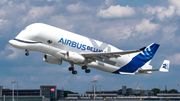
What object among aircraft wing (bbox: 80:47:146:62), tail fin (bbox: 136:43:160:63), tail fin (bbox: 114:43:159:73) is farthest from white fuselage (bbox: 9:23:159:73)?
tail fin (bbox: 136:43:160:63)

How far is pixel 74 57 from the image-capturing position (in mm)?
54188

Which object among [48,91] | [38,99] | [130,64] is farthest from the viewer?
[48,91]


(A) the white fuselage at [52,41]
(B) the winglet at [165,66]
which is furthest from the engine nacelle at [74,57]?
(B) the winglet at [165,66]

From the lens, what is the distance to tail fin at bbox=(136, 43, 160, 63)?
67.6 m

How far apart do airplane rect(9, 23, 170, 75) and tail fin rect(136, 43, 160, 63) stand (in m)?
0.26

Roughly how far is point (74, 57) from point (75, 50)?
64.6 inches

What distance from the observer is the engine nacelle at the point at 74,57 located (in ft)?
176

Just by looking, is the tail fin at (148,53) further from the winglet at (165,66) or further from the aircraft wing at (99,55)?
the aircraft wing at (99,55)

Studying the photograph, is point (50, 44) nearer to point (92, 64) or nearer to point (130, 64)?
point (92, 64)

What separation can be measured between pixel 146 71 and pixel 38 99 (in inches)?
3496

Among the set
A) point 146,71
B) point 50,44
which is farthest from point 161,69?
point 50,44

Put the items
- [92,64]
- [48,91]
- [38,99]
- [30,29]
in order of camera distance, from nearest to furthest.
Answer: [30,29] → [92,64] → [38,99] → [48,91]

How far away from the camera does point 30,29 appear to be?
51438 millimetres

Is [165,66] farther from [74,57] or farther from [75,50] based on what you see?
[74,57]
